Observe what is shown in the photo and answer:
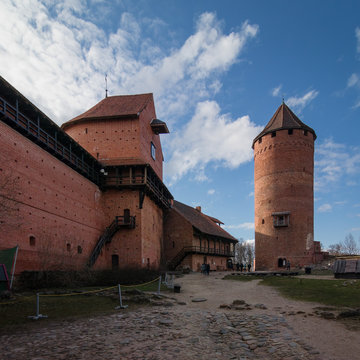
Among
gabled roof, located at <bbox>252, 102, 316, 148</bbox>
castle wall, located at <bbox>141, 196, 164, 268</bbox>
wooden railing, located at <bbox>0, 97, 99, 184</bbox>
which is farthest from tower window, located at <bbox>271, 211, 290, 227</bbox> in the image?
wooden railing, located at <bbox>0, 97, 99, 184</bbox>

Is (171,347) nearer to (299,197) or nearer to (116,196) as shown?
(116,196)

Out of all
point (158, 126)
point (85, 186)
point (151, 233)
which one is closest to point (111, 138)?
point (158, 126)

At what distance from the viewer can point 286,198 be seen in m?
40.7

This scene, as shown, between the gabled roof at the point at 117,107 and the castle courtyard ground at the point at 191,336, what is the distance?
20.8m

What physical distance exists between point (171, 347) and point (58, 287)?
1113 centimetres

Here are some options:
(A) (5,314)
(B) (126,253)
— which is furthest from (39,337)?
(B) (126,253)

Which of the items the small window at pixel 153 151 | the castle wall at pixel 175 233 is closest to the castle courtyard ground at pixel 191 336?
the small window at pixel 153 151

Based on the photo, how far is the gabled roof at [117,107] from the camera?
29969mm

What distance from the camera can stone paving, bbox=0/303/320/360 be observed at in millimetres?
7156

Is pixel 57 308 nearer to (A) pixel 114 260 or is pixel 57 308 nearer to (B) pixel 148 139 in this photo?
(A) pixel 114 260

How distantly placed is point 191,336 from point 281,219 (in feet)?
112

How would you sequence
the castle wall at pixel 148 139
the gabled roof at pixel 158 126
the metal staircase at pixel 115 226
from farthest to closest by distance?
the gabled roof at pixel 158 126 < the castle wall at pixel 148 139 < the metal staircase at pixel 115 226

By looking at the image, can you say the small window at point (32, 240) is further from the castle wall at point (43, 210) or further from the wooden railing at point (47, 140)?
the wooden railing at point (47, 140)

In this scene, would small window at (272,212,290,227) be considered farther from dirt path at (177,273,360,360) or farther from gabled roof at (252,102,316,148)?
dirt path at (177,273,360,360)
